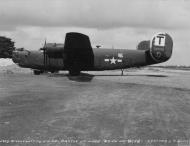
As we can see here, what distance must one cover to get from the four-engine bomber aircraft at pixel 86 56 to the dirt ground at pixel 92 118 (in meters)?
13.2

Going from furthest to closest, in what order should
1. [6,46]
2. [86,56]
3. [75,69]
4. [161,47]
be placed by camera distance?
1. [6,46]
2. [161,47]
3. [86,56]
4. [75,69]

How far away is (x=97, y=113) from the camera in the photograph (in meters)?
14.1

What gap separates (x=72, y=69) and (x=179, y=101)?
17.9 m

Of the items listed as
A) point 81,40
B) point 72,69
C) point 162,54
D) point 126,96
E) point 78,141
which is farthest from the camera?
point 162,54

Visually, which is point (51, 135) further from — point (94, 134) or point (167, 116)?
point (167, 116)

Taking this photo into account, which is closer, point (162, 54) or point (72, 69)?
point (72, 69)

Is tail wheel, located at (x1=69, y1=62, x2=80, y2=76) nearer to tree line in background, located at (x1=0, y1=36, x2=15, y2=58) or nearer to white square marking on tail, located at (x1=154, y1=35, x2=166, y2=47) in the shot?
white square marking on tail, located at (x1=154, y1=35, x2=166, y2=47)

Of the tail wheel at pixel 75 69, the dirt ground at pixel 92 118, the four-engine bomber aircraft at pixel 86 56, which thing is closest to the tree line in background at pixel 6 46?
the four-engine bomber aircraft at pixel 86 56

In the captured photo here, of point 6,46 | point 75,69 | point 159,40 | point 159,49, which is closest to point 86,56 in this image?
point 75,69

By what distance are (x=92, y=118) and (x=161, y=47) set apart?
25.8 m

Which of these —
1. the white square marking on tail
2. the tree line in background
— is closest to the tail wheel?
the white square marking on tail

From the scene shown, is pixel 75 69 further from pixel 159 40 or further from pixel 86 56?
pixel 159 40

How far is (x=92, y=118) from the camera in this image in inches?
515

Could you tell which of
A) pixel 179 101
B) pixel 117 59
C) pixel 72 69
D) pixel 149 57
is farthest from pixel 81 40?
pixel 179 101
